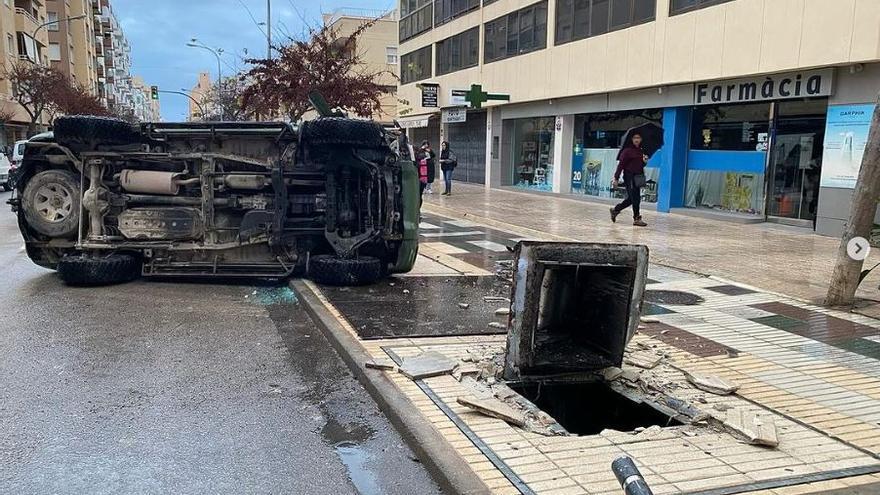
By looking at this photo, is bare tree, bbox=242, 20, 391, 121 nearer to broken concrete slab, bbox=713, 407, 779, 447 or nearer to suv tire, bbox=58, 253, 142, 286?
suv tire, bbox=58, 253, 142, 286

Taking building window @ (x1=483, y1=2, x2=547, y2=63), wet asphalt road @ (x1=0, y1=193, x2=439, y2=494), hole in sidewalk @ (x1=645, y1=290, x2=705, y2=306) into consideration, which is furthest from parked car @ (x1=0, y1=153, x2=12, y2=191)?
hole in sidewalk @ (x1=645, y1=290, x2=705, y2=306)

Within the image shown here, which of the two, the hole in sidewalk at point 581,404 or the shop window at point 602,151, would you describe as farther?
the shop window at point 602,151

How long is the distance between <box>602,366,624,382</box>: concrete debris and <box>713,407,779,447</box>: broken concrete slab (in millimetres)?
756

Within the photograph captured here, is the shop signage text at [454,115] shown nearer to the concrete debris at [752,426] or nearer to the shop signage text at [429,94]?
the shop signage text at [429,94]

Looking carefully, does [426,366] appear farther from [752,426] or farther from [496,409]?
[752,426]

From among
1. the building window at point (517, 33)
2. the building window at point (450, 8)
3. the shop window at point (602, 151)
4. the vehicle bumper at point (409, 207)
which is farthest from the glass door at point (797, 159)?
the building window at point (450, 8)

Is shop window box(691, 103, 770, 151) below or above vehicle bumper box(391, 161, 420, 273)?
above

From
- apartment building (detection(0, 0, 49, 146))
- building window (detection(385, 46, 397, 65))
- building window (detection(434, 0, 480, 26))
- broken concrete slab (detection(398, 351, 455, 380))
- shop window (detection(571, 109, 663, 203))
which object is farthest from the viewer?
building window (detection(385, 46, 397, 65))

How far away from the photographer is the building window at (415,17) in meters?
33.2

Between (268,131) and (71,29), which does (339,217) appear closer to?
(268,131)

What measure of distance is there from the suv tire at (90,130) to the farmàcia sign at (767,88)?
39.6 feet

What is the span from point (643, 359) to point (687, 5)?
13320 millimetres

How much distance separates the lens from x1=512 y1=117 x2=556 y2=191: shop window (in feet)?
78.4

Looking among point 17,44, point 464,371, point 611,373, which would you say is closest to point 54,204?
point 464,371
